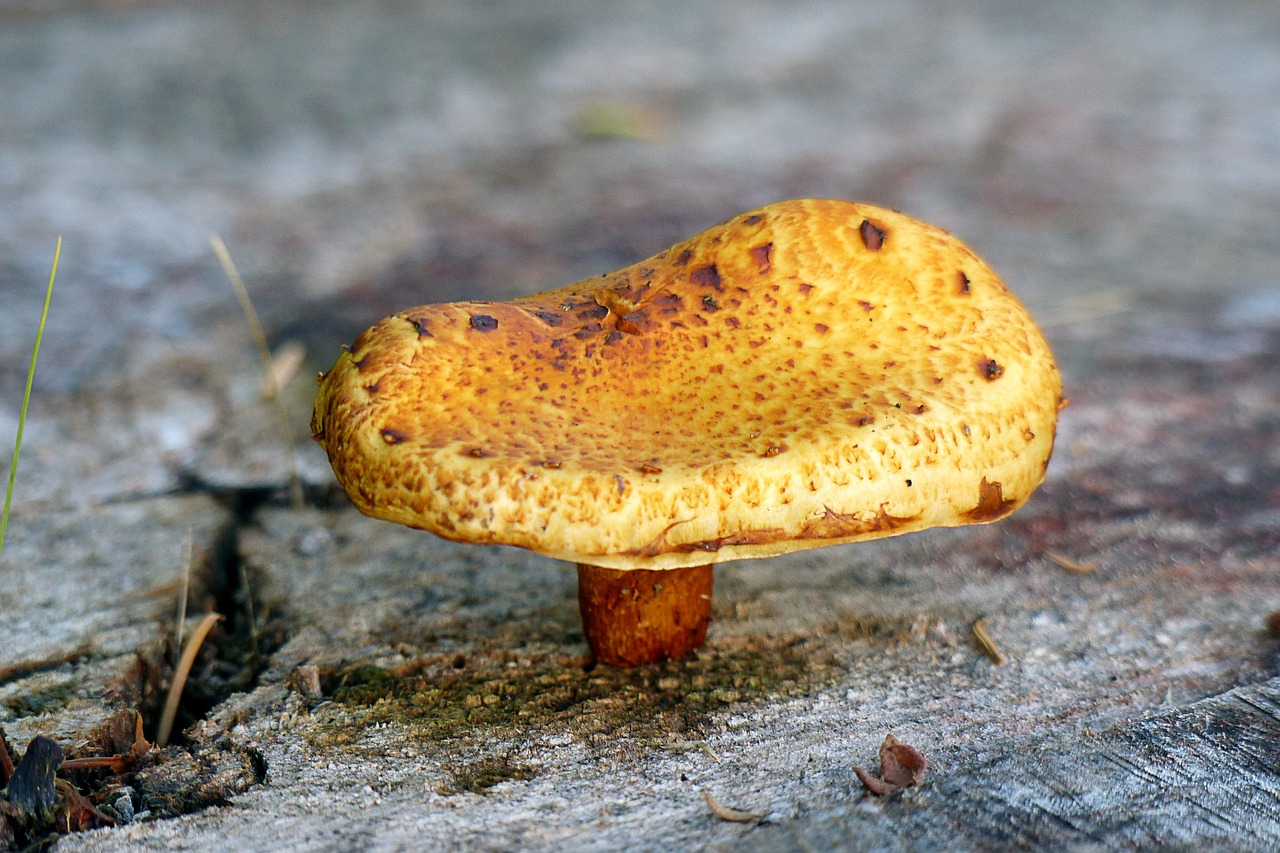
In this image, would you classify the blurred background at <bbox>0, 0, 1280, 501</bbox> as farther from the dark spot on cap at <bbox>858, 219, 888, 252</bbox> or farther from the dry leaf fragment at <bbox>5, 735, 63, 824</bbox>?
the dark spot on cap at <bbox>858, 219, 888, 252</bbox>

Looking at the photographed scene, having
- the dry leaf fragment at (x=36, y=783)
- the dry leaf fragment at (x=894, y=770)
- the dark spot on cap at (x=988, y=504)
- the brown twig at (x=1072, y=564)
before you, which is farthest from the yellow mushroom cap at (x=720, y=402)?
the brown twig at (x=1072, y=564)

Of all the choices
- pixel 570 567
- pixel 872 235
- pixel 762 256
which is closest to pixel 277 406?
pixel 570 567

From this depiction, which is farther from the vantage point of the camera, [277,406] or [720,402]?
[277,406]

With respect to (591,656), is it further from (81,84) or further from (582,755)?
(81,84)

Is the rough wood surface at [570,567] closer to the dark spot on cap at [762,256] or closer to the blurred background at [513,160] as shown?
the blurred background at [513,160]

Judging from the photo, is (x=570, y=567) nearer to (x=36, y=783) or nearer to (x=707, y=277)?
(x=707, y=277)

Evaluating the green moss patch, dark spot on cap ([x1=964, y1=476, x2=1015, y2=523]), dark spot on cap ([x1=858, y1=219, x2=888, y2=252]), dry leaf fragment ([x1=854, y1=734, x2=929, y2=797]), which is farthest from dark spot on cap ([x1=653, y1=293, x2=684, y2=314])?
dry leaf fragment ([x1=854, y1=734, x2=929, y2=797])

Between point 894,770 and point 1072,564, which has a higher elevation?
point 1072,564
